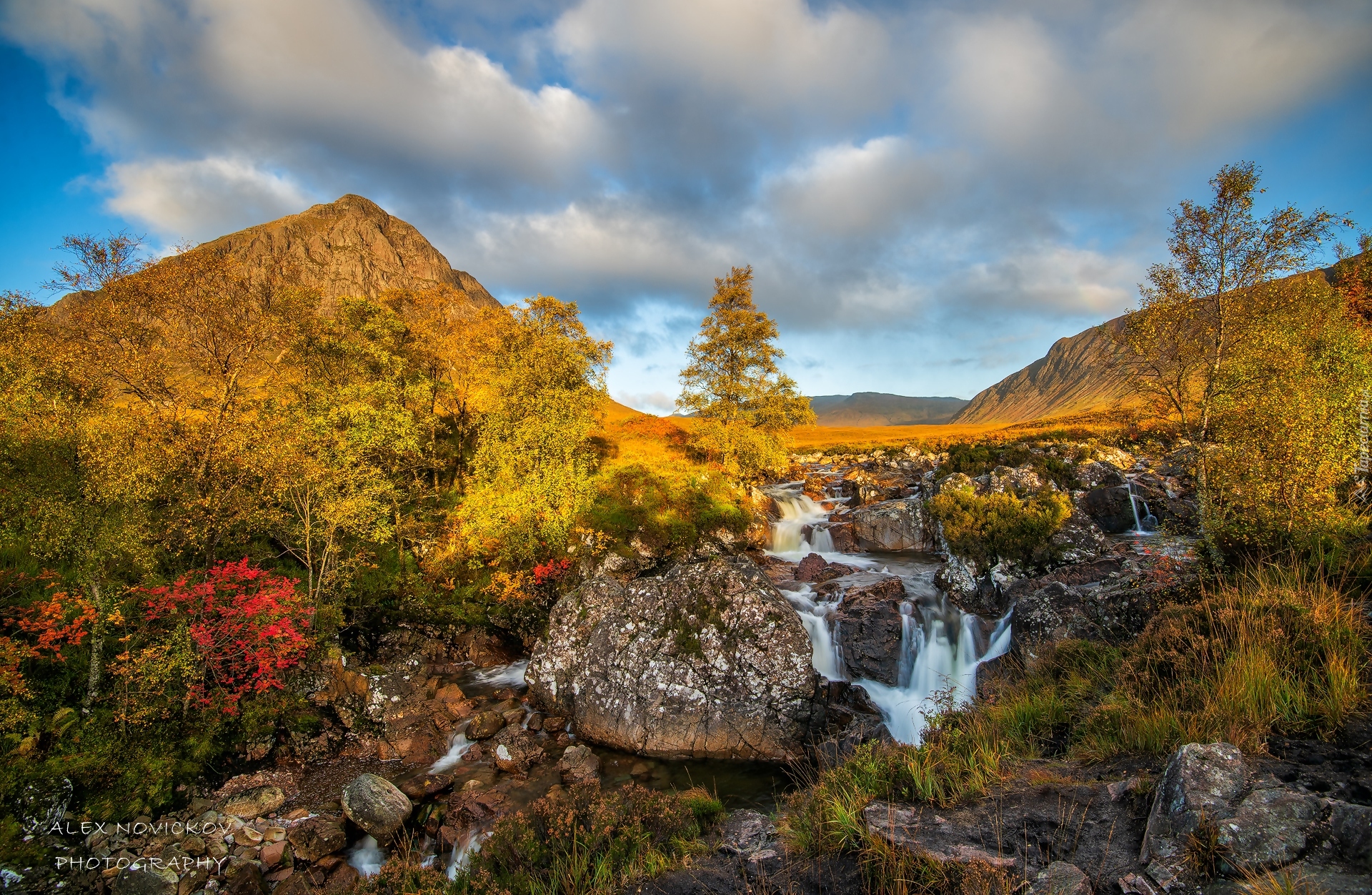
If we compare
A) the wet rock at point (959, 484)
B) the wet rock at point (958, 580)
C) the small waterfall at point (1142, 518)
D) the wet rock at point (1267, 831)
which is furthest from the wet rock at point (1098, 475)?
the wet rock at point (1267, 831)

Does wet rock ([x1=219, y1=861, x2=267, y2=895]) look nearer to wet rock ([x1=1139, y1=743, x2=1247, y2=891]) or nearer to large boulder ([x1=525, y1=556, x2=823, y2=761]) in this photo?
large boulder ([x1=525, y1=556, x2=823, y2=761])

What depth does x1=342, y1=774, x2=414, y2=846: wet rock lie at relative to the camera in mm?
12250

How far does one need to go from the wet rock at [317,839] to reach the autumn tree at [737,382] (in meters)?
27.9

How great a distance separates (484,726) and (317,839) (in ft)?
16.4

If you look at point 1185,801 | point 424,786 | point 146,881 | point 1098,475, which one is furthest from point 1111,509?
point 146,881

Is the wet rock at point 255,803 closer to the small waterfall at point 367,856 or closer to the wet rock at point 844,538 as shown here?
the small waterfall at point 367,856

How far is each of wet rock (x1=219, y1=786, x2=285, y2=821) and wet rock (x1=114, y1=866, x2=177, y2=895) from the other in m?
1.75

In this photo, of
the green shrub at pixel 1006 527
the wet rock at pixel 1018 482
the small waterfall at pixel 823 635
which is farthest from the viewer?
the wet rock at pixel 1018 482

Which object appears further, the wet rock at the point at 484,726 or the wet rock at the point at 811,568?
the wet rock at the point at 811,568

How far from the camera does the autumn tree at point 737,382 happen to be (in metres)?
36.4

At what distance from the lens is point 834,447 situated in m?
102

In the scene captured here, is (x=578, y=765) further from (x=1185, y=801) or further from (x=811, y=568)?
(x=811, y=568)

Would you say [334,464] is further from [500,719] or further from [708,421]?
[708,421]

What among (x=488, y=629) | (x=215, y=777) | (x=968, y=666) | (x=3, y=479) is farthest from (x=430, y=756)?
(x=968, y=666)
